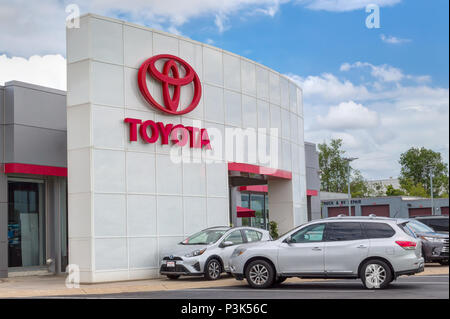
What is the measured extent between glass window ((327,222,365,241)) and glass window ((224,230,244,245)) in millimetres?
4796

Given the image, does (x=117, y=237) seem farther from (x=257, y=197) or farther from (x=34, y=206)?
(x=257, y=197)

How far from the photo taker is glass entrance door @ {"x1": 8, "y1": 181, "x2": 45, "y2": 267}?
2145 centimetres

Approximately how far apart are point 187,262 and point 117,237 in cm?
242

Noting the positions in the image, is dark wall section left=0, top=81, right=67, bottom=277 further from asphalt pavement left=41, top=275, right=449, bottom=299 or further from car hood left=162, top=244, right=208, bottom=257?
asphalt pavement left=41, top=275, right=449, bottom=299

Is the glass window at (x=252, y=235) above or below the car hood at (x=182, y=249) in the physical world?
above

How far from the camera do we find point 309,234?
14.8 meters

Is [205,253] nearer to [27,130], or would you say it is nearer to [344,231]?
[344,231]

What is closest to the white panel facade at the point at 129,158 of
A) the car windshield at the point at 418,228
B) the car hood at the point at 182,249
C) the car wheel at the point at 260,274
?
the car hood at the point at 182,249

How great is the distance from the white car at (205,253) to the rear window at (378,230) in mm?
4653

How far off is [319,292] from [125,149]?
321 inches

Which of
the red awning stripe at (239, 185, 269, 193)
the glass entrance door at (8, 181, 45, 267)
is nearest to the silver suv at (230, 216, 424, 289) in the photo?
the glass entrance door at (8, 181, 45, 267)

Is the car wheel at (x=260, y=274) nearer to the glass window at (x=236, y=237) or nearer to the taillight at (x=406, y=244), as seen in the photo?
the taillight at (x=406, y=244)

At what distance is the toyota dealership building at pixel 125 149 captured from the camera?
18.3m
